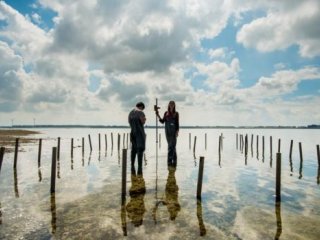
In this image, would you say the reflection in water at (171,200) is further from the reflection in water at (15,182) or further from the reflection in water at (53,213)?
the reflection in water at (15,182)

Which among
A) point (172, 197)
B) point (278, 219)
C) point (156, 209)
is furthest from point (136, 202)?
point (278, 219)

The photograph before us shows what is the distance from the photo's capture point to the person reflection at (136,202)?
870cm

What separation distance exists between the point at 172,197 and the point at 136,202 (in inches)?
59.2

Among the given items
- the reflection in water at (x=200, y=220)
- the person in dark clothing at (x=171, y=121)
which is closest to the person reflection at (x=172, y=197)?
the reflection in water at (x=200, y=220)

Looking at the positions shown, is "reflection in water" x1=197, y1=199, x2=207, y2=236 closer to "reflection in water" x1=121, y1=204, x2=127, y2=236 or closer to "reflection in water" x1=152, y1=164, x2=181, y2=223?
"reflection in water" x1=152, y1=164, x2=181, y2=223

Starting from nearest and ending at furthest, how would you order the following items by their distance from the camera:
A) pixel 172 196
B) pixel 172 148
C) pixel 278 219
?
pixel 278 219 → pixel 172 196 → pixel 172 148

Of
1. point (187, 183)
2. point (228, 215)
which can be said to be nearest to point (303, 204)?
point (228, 215)

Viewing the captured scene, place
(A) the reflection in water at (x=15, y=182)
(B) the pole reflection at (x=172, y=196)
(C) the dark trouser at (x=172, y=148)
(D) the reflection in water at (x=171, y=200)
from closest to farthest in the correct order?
1. (D) the reflection in water at (x=171, y=200)
2. (B) the pole reflection at (x=172, y=196)
3. (A) the reflection in water at (x=15, y=182)
4. (C) the dark trouser at (x=172, y=148)

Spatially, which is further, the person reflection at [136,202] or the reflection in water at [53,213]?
the person reflection at [136,202]

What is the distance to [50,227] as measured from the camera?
7879 mm

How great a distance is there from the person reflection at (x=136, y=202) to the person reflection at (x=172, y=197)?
846 millimetres

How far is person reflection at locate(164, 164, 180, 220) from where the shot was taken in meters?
9.46

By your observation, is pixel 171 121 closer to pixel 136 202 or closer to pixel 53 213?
pixel 136 202

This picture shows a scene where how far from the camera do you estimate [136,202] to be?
10.4 meters
